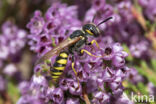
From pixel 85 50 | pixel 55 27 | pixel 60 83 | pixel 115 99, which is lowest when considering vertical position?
pixel 115 99

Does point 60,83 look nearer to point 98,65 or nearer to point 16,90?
point 98,65

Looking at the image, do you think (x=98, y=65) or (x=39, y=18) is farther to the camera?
(x=39, y=18)

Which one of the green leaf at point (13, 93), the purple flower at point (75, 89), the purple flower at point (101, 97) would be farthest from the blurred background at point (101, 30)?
the purple flower at point (75, 89)

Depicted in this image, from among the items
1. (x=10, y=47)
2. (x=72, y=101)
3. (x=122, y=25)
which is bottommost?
(x=72, y=101)

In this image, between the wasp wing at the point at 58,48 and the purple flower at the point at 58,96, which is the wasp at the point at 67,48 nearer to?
the wasp wing at the point at 58,48

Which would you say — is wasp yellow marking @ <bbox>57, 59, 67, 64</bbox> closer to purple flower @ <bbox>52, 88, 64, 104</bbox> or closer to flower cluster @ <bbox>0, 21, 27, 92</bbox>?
purple flower @ <bbox>52, 88, 64, 104</bbox>

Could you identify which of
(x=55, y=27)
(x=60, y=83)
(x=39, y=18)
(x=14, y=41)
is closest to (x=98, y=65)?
(x=60, y=83)

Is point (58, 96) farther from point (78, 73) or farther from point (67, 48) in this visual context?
point (67, 48)

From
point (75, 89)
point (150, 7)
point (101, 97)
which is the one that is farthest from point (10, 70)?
point (150, 7)
